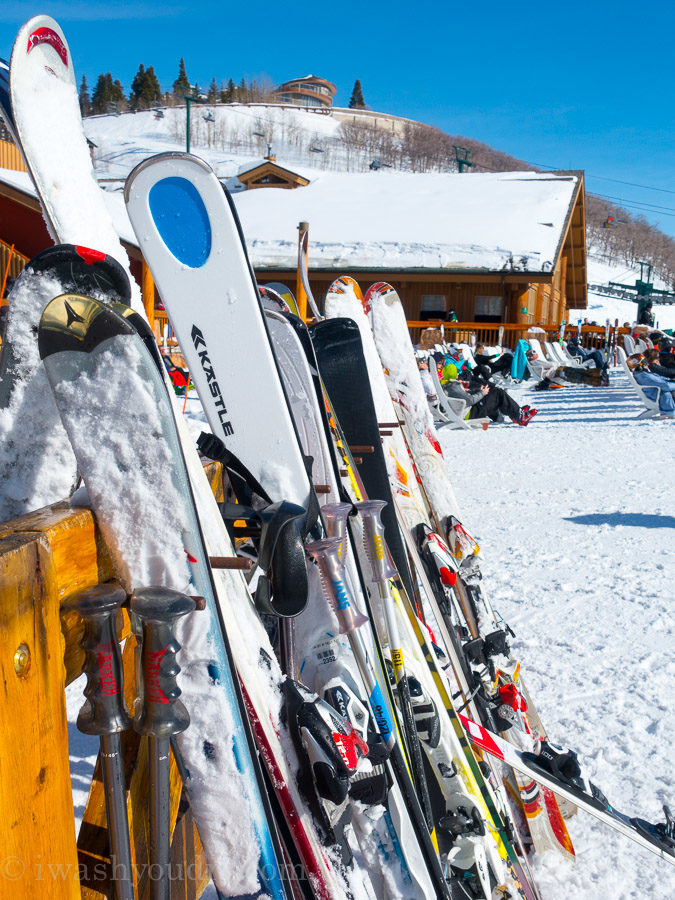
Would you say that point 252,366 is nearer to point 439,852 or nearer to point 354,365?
point 354,365

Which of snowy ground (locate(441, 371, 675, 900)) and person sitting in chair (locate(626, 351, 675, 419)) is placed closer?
snowy ground (locate(441, 371, 675, 900))

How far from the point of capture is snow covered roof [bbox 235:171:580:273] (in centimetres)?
1844

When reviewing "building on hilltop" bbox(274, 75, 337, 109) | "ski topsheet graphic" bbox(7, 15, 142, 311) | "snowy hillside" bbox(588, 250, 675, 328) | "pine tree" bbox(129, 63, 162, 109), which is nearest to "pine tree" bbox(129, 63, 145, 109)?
"pine tree" bbox(129, 63, 162, 109)

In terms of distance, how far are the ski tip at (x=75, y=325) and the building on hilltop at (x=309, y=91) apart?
113 m

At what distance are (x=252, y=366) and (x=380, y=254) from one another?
1790cm

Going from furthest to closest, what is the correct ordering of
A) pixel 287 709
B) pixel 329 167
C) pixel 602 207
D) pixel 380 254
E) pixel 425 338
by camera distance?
pixel 602 207 < pixel 329 167 < pixel 380 254 < pixel 425 338 < pixel 287 709

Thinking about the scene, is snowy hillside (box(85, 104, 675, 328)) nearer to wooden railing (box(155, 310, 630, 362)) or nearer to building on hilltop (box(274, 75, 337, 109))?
wooden railing (box(155, 310, 630, 362))

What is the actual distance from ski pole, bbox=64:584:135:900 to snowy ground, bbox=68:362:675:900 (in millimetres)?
1426

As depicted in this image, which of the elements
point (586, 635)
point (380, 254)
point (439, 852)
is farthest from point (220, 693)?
point (380, 254)

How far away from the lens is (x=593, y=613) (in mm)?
3656

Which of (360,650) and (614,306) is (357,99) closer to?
(614,306)

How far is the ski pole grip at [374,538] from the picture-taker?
171 cm

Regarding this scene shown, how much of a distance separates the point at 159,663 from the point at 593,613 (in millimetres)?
3189

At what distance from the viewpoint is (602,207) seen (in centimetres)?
9038
